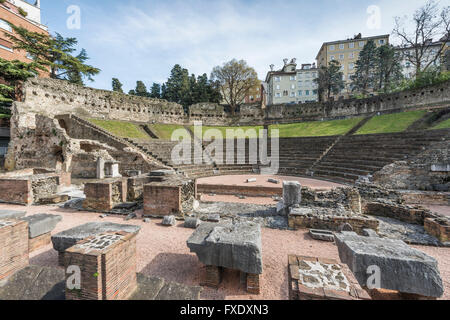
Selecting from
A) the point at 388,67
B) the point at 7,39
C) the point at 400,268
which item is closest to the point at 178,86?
the point at 7,39

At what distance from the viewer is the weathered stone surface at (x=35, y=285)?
2.55 metres

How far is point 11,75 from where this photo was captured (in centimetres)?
2009

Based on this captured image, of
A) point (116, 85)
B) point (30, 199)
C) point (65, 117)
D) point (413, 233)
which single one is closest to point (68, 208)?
point (30, 199)

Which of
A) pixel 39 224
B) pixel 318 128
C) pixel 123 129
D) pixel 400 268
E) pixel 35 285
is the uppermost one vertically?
pixel 318 128

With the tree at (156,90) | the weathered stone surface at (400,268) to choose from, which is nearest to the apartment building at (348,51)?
the tree at (156,90)

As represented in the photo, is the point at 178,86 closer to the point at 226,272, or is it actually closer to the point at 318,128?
the point at 318,128

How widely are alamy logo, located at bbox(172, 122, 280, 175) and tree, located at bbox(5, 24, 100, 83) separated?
19.2 m

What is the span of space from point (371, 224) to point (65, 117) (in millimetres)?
27019

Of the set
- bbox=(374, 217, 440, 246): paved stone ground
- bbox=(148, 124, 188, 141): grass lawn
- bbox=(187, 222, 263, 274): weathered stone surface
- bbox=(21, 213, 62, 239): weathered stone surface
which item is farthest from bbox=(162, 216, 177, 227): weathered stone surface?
bbox=(148, 124, 188, 141): grass lawn

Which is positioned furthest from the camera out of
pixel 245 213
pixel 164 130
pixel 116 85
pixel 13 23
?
pixel 116 85

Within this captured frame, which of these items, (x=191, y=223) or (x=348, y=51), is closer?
(x=191, y=223)

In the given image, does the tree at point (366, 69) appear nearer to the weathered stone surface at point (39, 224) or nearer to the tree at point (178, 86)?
the tree at point (178, 86)

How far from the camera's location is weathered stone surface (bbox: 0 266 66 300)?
2551 millimetres

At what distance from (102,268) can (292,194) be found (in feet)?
21.5
